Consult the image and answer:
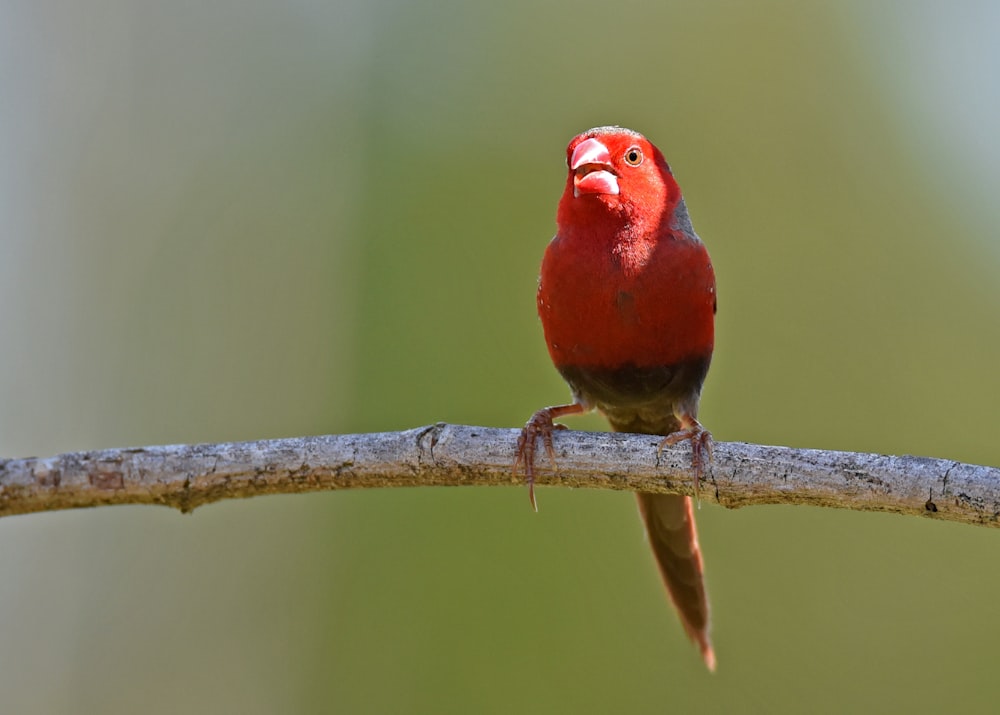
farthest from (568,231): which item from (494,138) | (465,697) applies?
(494,138)

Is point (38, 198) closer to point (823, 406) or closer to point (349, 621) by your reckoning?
point (349, 621)

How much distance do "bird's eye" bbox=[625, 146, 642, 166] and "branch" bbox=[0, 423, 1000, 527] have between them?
1.26 meters

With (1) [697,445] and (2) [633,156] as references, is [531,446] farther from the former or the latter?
(2) [633,156]

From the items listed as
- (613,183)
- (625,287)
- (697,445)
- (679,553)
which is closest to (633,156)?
(613,183)

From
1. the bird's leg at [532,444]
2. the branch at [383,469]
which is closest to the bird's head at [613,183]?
the bird's leg at [532,444]

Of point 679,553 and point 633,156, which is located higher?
point 633,156

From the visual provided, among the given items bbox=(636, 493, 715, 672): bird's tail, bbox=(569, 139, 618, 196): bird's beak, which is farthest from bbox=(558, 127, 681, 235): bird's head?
bbox=(636, 493, 715, 672): bird's tail

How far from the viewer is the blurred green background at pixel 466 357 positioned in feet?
24.4

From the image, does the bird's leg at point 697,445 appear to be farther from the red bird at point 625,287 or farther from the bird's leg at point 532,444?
the bird's leg at point 532,444

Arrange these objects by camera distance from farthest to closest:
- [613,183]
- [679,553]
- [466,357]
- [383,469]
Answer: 1. [466,357]
2. [679,553]
3. [613,183]
4. [383,469]

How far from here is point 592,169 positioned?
434 centimetres

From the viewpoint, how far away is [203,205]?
32.7ft

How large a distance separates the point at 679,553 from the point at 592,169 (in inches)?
76.0

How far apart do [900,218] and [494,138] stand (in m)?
3.70
